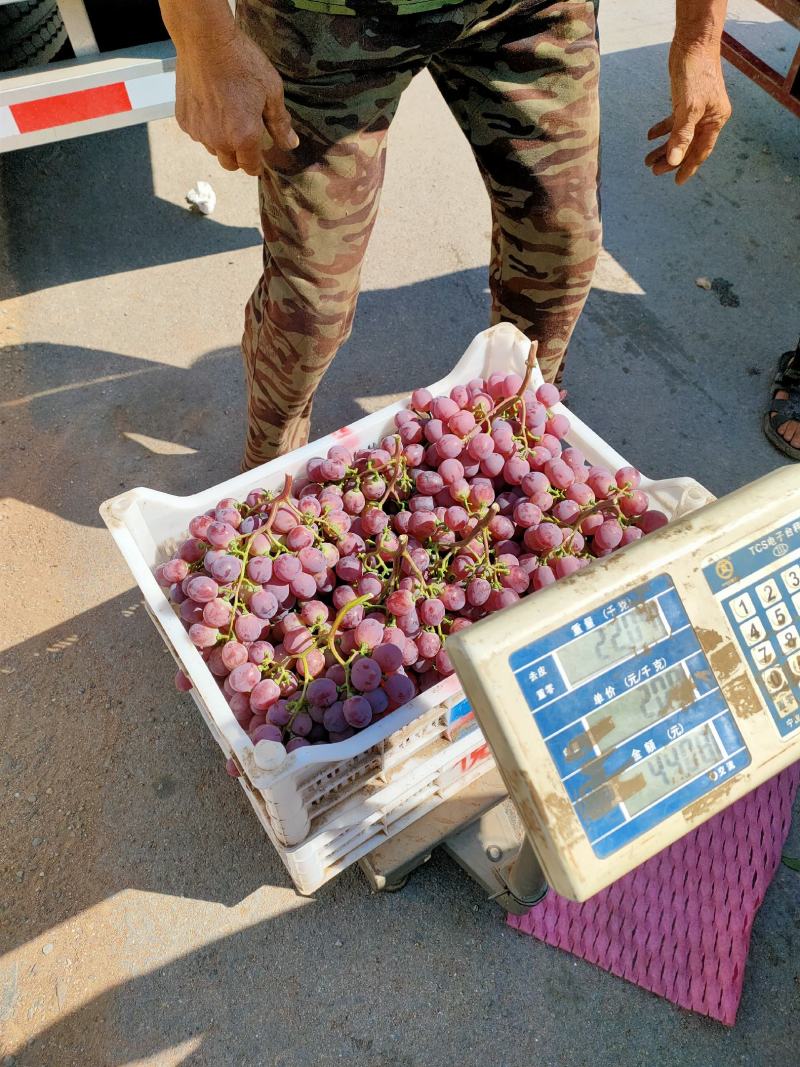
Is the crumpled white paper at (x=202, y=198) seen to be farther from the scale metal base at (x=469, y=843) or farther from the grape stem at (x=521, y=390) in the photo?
the scale metal base at (x=469, y=843)

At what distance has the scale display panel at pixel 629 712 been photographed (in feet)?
2.20

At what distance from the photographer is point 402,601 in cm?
112

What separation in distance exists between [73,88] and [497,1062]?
91.3 inches

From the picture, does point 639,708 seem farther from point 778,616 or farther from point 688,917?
point 688,917

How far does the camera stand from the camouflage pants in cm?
121

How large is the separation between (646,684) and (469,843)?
0.91 m

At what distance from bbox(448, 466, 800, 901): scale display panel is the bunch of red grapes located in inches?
12.8

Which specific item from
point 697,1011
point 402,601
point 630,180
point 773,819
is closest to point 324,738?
point 402,601

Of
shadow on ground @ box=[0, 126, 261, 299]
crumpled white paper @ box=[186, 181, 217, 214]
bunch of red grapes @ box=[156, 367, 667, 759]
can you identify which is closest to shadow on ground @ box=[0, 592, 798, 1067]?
bunch of red grapes @ box=[156, 367, 667, 759]

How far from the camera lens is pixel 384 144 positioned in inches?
55.1

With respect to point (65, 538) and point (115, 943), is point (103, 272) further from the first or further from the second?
point (115, 943)

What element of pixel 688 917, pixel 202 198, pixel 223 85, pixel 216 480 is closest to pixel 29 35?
pixel 202 198

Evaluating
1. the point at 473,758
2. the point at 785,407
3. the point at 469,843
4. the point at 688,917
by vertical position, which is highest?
the point at 473,758

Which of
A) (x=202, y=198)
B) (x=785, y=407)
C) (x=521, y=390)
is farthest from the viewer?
(x=202, y=198)
